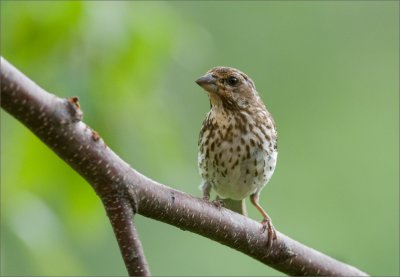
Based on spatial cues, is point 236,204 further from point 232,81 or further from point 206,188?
point 232,81

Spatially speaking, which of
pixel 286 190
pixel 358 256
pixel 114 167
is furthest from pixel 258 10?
pixel 114 167

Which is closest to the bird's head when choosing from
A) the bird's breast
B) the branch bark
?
the bird's breast

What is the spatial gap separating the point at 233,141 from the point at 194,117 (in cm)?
444

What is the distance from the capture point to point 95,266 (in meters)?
9.54

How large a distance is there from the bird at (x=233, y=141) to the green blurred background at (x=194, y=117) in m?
0.20

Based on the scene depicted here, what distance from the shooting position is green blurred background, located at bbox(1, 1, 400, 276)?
471 centimetres

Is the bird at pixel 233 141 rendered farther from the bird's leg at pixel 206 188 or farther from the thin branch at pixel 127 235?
the thin branch at pixel 127 235

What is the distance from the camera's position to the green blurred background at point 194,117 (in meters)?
4.71

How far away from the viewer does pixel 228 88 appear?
6445mm

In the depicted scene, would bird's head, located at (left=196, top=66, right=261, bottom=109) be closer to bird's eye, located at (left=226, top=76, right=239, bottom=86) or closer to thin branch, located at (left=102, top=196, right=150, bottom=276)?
bird's eye, located at (left=226, top=76, right=239, bottom=86)

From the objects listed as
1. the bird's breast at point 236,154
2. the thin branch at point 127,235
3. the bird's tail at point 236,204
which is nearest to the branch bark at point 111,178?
the thin branch at point 127,235

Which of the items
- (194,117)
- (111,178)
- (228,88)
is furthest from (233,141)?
(194,117)

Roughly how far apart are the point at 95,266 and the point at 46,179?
496 centimetres

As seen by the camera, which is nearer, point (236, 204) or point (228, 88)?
point (228, 88)
